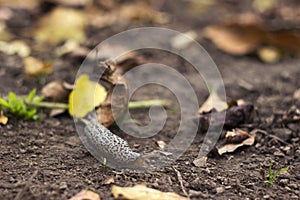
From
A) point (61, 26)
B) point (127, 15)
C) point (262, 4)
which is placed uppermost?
point (262, 4)

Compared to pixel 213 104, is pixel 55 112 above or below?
below

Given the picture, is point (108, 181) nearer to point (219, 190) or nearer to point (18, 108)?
point (219, 190)

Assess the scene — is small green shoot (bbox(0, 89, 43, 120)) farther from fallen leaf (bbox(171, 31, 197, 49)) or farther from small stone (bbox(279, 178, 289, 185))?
fallen leaf (bbox(171, 31, 197, 49))

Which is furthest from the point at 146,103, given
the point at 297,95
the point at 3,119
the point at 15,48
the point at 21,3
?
the point at 21,3

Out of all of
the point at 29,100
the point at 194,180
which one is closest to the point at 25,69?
the point at 29,100

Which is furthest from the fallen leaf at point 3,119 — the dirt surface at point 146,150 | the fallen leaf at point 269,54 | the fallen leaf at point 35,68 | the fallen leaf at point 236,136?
the fallen leaf at point 269,54

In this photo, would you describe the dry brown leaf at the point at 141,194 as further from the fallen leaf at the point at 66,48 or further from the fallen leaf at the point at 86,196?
the fallen leaf at the point at 66,48

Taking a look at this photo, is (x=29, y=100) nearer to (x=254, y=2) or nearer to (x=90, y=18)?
(x=90, y=18)
